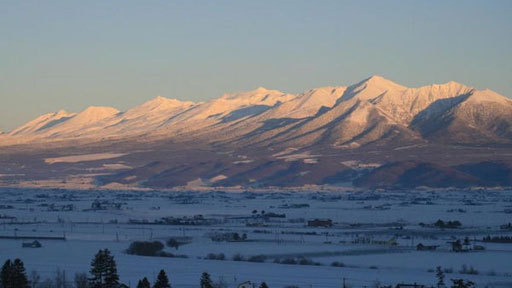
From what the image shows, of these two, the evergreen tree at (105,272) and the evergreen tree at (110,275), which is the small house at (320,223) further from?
the evergreen tree at (110,275)

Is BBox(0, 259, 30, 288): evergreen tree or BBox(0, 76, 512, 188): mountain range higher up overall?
BBox(0, 76, 512, 188): mountain range

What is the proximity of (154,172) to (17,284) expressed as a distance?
360 feet

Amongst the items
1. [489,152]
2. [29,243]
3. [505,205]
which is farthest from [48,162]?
[29,243]

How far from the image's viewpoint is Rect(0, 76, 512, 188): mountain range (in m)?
126

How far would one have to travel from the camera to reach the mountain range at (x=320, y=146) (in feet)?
414

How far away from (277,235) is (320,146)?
322 feet

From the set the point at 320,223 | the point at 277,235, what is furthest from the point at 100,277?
the point at 320,223

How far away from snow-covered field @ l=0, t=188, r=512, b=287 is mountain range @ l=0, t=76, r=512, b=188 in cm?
2977

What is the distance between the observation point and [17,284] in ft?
92.6

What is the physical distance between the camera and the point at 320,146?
150875 millimetres

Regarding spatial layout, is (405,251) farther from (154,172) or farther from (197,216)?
(154,172)

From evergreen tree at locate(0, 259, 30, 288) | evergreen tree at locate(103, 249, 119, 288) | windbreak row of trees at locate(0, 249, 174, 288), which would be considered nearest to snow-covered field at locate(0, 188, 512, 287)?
windbreak row of trees at locate(0, 249, 174, 288)

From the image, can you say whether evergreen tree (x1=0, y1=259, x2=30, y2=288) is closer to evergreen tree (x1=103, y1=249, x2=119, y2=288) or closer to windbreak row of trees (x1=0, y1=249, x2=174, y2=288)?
windbreak row of trees (x1=0, y1=249, x2=174, y2=288)

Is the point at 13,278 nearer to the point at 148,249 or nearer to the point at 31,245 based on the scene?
the point at 148,249
